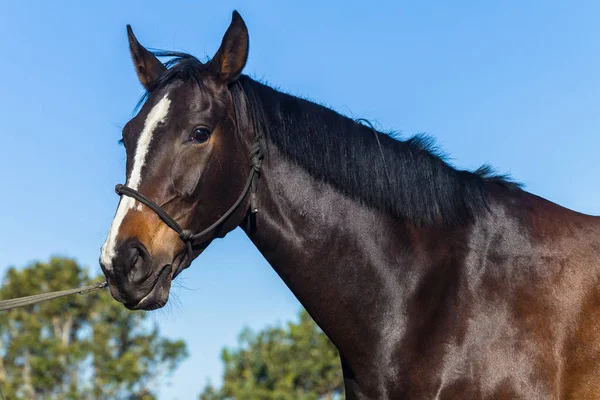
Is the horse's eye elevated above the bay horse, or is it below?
above

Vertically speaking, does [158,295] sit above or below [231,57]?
below

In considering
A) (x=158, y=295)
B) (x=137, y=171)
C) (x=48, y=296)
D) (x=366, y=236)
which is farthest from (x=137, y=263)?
(x=366, y=236)

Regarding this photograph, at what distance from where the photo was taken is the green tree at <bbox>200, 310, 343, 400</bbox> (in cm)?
5347

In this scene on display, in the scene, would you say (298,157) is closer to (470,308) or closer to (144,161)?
(144,161)

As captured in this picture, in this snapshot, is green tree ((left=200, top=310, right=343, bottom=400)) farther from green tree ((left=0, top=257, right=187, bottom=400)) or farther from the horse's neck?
the horse's neck

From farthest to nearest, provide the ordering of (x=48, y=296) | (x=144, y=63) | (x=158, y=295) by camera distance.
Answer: (x=144, y=63) < (x=48, y=296) < (x=158, y=295)

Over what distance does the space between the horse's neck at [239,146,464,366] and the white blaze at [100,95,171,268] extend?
75cm

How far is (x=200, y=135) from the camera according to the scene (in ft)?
14.7

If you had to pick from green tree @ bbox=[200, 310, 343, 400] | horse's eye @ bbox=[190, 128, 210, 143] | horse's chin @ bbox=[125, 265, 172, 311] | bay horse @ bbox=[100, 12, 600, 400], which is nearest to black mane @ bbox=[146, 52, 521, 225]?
bay horse @ bbox=[100, 12, 600, 400]

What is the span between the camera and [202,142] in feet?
14.7

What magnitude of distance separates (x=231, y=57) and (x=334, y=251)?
1.37 meters

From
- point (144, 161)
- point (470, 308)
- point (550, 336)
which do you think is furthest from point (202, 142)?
point (550, 336)

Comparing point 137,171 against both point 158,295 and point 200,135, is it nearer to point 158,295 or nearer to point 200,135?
point 200,135

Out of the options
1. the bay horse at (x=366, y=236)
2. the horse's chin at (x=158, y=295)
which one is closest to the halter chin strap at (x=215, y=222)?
the bay horse at (x=366, y=236)
